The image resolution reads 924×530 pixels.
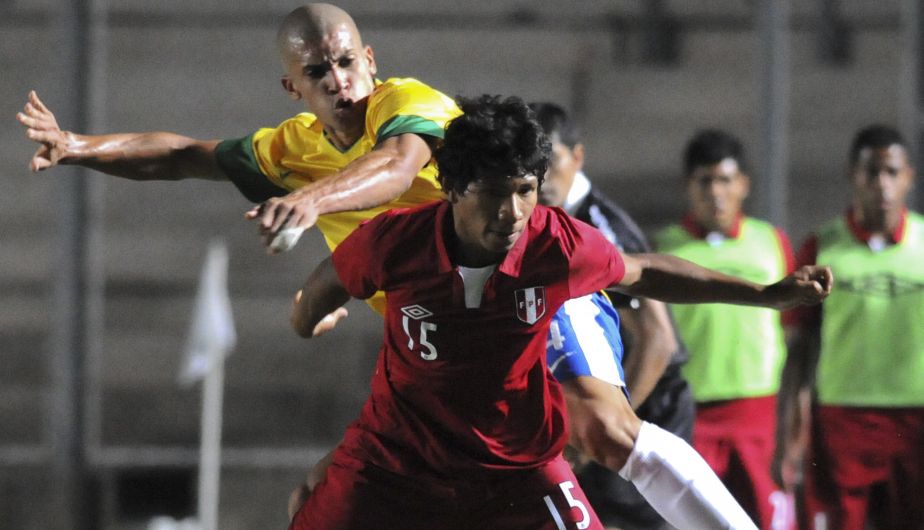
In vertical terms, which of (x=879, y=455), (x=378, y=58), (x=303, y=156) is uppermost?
(x=378, y=58)

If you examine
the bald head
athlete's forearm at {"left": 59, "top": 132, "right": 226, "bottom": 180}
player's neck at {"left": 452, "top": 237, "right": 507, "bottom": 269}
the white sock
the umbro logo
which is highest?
the bald head

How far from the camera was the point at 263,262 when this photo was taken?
9.55 metres

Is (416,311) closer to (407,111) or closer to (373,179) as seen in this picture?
(373,179)

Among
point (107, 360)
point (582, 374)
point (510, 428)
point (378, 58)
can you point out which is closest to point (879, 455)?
point (582, 374)

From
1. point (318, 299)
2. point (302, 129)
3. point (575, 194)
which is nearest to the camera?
point (318, 299)

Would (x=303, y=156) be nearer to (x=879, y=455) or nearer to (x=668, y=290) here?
(x=668, y=290)

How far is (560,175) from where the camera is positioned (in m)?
5.53

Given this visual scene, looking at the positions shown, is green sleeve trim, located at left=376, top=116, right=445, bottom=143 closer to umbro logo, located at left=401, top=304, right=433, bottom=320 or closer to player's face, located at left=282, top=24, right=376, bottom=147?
player's face, located at left=282, top=24, right=376, bottom=147

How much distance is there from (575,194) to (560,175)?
3.3 inches

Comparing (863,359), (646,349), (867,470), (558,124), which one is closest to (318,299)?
(646,349)

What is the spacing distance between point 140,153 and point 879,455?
3319 millimetres

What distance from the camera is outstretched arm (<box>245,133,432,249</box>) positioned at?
3.45 meters

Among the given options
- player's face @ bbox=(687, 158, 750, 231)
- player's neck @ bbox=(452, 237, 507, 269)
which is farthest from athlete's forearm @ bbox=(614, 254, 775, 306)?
player's face @ bbox=(687, 158, 750, 231)

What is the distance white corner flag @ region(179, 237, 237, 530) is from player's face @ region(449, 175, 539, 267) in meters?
4.87
